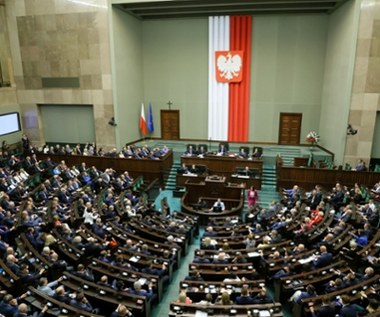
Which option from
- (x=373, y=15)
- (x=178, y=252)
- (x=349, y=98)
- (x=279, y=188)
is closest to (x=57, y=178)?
(x=178, y=252)

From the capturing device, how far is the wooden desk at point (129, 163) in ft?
50.0

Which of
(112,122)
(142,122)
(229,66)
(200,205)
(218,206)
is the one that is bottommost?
(200,205)

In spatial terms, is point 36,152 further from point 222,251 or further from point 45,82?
point 222,251

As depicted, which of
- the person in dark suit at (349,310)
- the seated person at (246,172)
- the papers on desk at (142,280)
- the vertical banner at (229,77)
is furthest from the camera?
the vertical banner at (229,77)

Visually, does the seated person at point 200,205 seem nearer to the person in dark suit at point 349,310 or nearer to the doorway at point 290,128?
the person in dark suit at point 349,310

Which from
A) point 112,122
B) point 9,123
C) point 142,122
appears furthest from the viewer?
point 142,122

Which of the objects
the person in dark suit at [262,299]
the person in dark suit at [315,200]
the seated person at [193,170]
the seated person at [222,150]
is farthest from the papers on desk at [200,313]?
the seated person at [222,150]

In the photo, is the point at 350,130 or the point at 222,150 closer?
the point at 350,130

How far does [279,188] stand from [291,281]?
7744mm

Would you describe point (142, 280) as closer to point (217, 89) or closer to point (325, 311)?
point (325, 311)

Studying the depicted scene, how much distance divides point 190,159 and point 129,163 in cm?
279

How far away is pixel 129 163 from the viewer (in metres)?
15.6

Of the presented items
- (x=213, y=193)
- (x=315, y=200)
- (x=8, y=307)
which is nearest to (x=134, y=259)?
(x=8, y=307)

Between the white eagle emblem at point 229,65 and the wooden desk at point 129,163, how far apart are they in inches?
237
